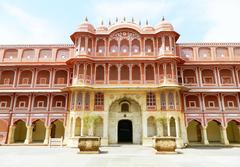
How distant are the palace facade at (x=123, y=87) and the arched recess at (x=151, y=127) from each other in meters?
0.12

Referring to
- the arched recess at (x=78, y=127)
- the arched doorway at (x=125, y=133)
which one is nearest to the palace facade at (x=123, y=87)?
the arched doorway at (x=125, y=133)

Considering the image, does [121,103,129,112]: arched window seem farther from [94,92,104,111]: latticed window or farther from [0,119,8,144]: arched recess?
[0,119,8,144]: arched recess

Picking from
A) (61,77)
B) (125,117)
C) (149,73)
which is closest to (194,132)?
(125,117)

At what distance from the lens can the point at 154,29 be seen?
2748cm

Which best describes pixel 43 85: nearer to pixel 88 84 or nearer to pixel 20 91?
pixel 20 91

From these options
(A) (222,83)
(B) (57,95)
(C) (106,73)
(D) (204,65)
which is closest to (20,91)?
(B) (57,95)

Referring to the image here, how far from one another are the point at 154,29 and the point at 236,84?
13257mm

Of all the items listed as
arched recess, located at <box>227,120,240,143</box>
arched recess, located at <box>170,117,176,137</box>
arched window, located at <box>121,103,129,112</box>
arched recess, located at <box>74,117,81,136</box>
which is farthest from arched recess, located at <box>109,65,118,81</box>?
arched recess, located at <box>227,120,240,143</box>

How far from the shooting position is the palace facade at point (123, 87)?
77.4 ft

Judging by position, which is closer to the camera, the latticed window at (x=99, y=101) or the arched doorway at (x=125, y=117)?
the latticed window at (x=99, y=101)

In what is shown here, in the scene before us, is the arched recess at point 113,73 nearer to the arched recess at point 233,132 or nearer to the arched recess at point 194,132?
the arched recess at point 194,132

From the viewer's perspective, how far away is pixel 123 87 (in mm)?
23484

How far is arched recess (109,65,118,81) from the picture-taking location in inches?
992

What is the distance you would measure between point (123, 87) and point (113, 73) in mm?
3003
